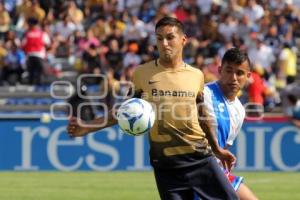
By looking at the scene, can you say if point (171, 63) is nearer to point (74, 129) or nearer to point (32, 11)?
point (74, 129)

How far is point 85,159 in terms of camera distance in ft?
66.0

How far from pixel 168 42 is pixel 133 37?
17.9 m

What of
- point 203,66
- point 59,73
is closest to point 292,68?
point 203,66

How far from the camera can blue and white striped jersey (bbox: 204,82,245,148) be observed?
860cm

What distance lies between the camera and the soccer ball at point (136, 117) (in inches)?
301

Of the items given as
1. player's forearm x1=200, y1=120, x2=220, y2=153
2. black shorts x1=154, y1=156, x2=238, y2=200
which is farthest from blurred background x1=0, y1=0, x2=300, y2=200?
black shorts x1=154, y1=156, x2=238, y2=200

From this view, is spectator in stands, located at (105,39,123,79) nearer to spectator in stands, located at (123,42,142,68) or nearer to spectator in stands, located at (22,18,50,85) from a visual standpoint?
spectator in stands, located at (123,42,142,68)

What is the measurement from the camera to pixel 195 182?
788 cm

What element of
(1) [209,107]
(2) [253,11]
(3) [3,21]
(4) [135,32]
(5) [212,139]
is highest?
(2) [253,11]

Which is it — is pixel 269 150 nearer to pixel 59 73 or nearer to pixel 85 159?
pixel 85 159

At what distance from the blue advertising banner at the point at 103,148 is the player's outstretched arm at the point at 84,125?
1199 cm

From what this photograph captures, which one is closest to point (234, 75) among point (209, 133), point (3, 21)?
point (209, 133)

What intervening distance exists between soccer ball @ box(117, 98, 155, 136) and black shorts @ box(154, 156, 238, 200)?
1.37ft

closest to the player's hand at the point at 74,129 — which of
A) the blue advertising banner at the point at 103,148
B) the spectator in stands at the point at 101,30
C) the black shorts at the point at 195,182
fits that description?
the black shorts at the point at 195,182
